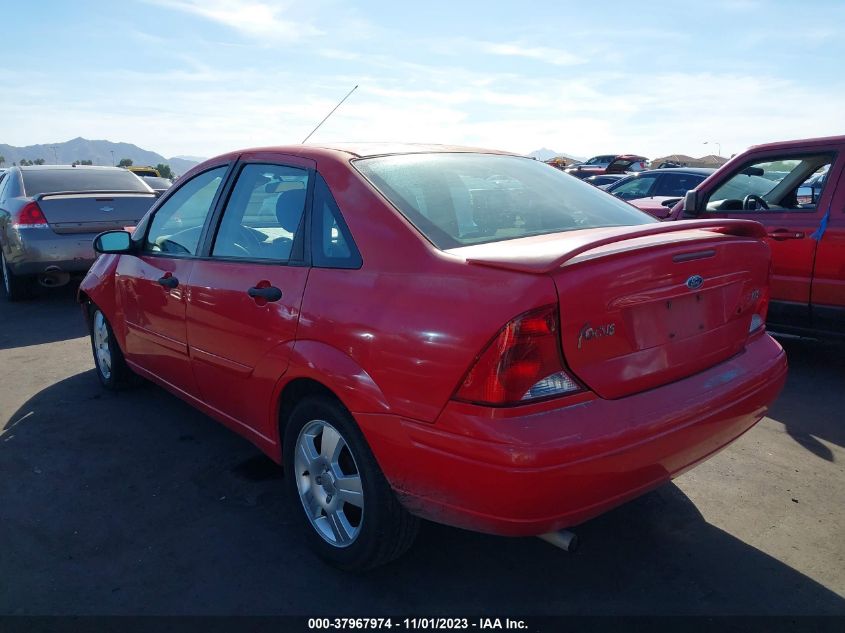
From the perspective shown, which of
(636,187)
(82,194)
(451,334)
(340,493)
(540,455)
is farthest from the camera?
(636,187)

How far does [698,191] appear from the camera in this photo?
584 cm

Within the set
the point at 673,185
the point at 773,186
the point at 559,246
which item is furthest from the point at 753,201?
the point at 673,185

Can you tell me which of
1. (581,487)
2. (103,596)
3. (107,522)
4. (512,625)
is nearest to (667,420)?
(581,487)

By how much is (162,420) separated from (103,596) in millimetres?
1897

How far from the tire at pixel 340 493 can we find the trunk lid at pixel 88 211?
235 inches

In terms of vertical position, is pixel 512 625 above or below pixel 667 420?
below

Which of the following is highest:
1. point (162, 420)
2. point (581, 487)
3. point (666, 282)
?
point (666, 282)

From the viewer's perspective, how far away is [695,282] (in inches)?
98.3

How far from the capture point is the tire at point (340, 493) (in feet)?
8.22

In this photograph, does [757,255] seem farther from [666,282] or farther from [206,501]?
[206,501]

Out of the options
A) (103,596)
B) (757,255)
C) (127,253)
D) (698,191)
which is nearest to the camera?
(103,596)

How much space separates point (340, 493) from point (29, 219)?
22.0ft

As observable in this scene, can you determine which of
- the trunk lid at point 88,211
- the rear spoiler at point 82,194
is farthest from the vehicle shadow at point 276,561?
the rear spoiler at point 82,194

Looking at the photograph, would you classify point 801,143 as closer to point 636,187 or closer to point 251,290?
point 251,290
